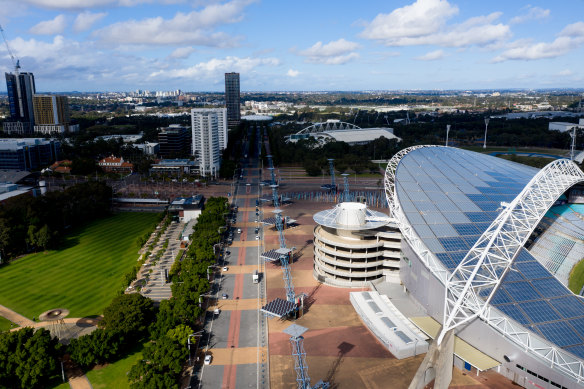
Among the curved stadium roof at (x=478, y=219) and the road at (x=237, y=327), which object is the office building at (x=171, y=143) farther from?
the curved stadium roof at (x=478, y=219)

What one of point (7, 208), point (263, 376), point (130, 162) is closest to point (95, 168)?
point (130, 162)

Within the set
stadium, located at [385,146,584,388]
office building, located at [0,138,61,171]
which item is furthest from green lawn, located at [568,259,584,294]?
Answer: office building, located at [0,138,61,171]

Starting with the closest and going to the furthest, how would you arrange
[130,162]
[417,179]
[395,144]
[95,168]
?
1. [417,179]
2. [95,168]
3. [130,162]
4. [395,144]

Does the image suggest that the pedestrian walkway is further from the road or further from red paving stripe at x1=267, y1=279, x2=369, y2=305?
red paving stripe at x1=267, y1=279, x2=369, y2=305

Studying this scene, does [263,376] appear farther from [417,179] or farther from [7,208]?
[7,208]

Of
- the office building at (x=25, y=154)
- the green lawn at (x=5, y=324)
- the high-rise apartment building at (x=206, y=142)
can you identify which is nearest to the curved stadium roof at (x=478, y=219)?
the green lawn at (x=5, y=324)

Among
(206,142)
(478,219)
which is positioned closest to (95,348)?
(478,219)

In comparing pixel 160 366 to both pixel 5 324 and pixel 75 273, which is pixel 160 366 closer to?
pixel 5 324
